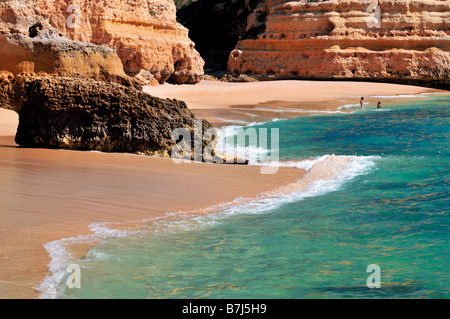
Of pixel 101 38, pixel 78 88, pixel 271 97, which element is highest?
pixel 101 38

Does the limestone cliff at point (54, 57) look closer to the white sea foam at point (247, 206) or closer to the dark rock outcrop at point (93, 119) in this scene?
the dark rock outcrop at point (93, 119)

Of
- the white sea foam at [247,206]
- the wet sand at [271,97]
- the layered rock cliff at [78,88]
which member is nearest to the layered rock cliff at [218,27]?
the wet sand at [271,97]

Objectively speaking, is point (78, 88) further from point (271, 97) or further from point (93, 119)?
point (271, 97)

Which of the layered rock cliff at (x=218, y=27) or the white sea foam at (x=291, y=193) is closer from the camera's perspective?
the white sea foam at (x=291, y=193)

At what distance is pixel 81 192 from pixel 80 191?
5 cm

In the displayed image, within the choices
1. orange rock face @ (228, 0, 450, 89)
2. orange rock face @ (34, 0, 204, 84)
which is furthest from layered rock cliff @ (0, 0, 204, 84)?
orange rock face @ (228, 0, 450, 89)

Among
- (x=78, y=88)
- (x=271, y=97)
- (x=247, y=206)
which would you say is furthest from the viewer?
(x=271, y=97)

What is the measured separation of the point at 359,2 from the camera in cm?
3288

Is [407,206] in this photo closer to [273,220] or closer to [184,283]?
[273,220]

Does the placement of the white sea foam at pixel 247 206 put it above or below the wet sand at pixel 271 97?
below

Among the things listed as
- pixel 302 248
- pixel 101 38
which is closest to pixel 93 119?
pixel 302 248

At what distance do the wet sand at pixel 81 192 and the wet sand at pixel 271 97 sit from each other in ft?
26.5

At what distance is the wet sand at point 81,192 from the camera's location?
4562 mm

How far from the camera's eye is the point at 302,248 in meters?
5.19
